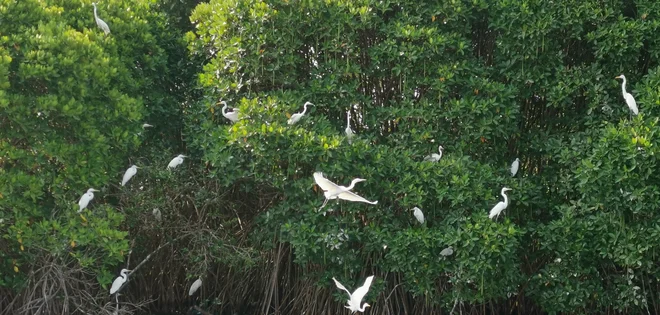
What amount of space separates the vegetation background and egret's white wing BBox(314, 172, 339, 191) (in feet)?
0.87

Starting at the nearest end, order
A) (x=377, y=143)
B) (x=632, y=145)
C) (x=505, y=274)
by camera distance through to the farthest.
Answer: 1. (x=632, y=145)
2. (x=505, y=274)
3. (x=377, y=143)

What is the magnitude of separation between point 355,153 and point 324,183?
1.63 ft

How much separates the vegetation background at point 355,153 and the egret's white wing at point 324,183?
0.87ft

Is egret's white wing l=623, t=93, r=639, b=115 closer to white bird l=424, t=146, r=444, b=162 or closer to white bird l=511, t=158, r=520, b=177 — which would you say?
white bird l=511, t=158, r=520, b=177

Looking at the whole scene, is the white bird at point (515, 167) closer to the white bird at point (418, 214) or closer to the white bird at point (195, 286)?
the white bird at point (418, 214)

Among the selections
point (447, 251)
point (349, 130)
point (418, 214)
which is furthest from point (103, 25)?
point (447, 251)

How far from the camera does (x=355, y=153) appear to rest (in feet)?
19.4

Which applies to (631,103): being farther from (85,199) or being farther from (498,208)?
(85,199)

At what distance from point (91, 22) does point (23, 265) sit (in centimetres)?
193

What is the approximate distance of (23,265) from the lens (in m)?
6.29

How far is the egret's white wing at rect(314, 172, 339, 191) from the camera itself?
5.47 meters

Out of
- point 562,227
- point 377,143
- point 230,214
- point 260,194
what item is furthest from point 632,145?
point 230,214

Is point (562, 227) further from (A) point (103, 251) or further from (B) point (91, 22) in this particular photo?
(B) point (91, 22)

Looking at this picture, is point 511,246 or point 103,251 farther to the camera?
point 103,251
